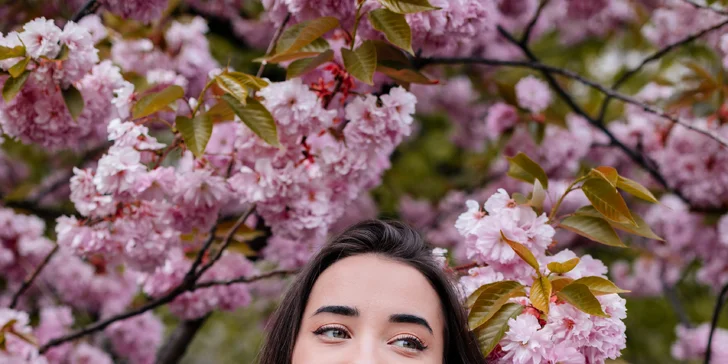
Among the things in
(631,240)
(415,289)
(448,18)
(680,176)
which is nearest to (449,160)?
(631,240)

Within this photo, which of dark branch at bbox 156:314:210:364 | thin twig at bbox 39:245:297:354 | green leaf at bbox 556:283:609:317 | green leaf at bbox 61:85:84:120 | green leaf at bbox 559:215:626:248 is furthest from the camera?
dark branch at bbox 156:314:210:364

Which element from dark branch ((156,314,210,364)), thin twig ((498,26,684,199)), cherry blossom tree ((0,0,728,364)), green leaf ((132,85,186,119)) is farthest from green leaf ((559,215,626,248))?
dark branch ((156,314,210,364))

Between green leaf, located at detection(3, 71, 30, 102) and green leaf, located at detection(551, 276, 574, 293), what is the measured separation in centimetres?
150

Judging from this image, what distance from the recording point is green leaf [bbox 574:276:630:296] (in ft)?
5.68

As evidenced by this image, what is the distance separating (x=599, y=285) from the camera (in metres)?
1.74

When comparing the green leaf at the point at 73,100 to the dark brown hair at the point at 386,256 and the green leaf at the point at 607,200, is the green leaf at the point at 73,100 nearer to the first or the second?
the dark brown hair at the point at 386,256

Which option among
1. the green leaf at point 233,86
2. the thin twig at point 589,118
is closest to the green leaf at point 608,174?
the green leaf at point 233,86

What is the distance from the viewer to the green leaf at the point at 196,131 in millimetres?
2105

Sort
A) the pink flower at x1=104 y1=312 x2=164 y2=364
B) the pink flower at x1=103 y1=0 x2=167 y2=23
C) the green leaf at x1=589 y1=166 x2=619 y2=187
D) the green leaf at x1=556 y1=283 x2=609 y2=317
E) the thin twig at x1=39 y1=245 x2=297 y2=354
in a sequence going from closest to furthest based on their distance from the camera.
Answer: the green leaf at x1=556 y1=283 x2=609 y2=317
the green leaf at x1=589 y1=166 x2=619 y2=187
the pink flower at x1=103 y1=0 x2=167 y2=23
the thin twig at x1=39 y1=245 x2=297 y2=354
the pink flower at x1=104 y1=312 x2=164 y2=364

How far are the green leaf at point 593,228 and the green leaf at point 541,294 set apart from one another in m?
0.34

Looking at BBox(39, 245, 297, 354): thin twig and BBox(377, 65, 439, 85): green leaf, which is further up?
BBox(377, 65, 439, 85): green leaf

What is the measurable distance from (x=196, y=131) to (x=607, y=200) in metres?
1.14

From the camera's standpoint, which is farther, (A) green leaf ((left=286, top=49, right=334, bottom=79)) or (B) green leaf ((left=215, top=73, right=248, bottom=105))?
(A) green leaf ((left=286, top=49, right=334, bottom=79))

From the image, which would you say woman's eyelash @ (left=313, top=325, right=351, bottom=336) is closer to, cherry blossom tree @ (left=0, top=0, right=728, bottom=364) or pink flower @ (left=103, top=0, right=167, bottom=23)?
cherry blossom tree @ (left=0, top=0, right=728, bottom=364)
